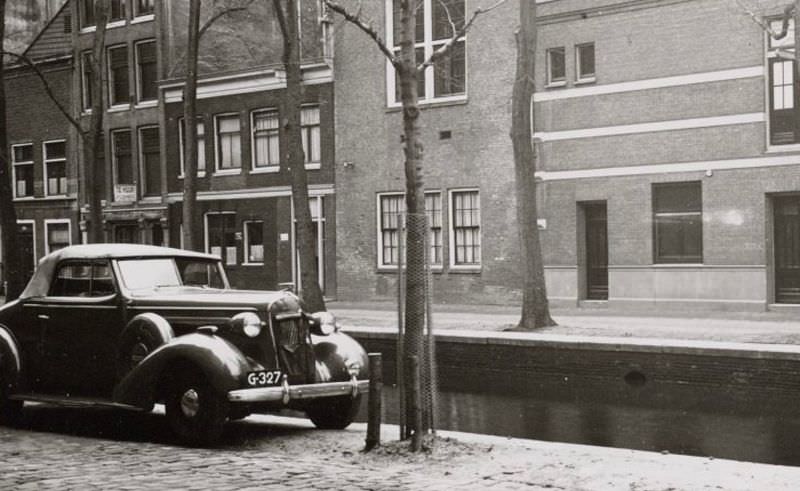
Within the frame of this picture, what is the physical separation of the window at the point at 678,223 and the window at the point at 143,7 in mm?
21007

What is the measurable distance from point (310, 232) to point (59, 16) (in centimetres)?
2400

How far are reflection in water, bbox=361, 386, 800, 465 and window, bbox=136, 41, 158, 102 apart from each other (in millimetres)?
27092

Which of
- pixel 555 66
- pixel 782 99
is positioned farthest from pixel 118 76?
pixel 782 99

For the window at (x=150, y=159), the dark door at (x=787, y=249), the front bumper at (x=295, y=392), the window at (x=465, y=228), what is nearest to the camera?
the front bumper at (x=295, y=392)

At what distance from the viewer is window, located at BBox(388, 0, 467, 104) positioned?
32.1 meters

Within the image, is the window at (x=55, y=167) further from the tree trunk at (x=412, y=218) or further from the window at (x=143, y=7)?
the tree trunk at (x=412, y=218)

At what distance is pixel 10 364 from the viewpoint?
40.9ft

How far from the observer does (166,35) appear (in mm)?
40250

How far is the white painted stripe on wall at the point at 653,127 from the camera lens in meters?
26.4

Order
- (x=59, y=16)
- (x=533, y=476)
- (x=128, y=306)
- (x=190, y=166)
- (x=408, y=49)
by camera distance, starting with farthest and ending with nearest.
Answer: (x=59, y=16)
(x=190, y=166)
(x=128, y=306)
(x=408, y=49)
(x=533, y=476)

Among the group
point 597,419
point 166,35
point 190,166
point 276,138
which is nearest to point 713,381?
point 597,419

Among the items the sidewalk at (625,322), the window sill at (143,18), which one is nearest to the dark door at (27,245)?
the window sill at (143,18)

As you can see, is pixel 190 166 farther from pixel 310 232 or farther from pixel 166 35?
pixel 166 35

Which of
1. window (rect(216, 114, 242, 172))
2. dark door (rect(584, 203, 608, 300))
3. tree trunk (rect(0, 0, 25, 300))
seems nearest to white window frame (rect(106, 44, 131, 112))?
window (rect(216, 114, 242, 172))
